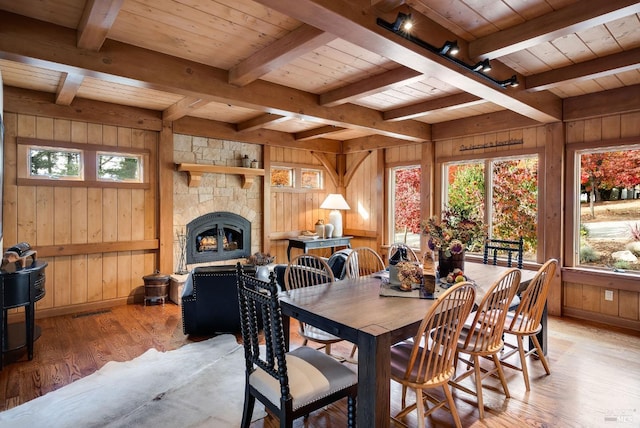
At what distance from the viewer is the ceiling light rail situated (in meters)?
2.09

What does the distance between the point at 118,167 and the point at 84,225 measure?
34.7 inches

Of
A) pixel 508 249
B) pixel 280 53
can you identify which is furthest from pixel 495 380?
pixel 280 53

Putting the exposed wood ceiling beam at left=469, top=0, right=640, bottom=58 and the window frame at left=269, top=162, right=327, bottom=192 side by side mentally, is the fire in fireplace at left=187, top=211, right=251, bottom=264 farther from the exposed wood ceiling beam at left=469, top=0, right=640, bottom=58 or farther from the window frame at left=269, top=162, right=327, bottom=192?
the exposed wood ceiling beam at left=469, top=0, right=640, bottom=58

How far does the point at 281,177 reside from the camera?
672cm

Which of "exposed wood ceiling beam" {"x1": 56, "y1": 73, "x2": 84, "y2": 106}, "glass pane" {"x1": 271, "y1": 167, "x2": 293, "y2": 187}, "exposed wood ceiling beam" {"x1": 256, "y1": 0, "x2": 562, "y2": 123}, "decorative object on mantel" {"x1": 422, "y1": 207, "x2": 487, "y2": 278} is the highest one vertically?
"exposed wood ceiling beam" {"x1": 56, "y1": 73, "x2": 84, "y2": 106}

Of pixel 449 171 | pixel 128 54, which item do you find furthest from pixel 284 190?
pixel 128 54

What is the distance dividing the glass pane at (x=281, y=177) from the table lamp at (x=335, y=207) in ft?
2.49

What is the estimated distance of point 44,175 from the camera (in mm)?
4492

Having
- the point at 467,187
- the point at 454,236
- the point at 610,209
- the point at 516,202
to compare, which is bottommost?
the point at 454,236

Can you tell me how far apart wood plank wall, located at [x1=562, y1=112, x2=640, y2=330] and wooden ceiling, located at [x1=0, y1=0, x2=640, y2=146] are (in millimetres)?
481

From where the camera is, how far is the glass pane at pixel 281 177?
662cm

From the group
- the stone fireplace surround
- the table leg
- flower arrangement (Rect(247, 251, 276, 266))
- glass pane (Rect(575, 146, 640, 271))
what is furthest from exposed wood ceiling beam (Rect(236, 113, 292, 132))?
glass pane (Rect(575, 146, 640, 271))

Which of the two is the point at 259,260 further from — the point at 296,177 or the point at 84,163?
the point at 84,163

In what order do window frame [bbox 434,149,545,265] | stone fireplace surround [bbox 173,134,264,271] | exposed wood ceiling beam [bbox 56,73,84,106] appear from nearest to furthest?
exposed wood ceiling beam [bbox 56,73,84,106]
window frame [bbox 434,149,545,265]
stone fireplace surround [bbox 173,134,264,271]
